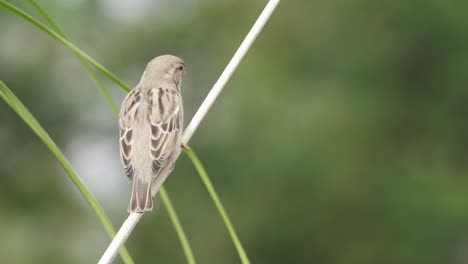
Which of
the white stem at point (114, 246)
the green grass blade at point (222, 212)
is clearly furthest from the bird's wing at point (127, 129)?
the green grass blade at point (222, 212)

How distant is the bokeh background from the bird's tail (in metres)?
14.4

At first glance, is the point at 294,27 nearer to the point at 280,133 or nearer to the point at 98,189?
the point at 280,133

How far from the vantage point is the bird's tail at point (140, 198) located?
4162mm

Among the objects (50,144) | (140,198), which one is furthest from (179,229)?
(140,198)

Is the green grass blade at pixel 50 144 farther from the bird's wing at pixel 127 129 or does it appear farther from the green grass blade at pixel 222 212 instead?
the bird's wing at pixel 127 129

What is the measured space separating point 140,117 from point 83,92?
58.5 ft

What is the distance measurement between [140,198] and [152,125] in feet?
3.12

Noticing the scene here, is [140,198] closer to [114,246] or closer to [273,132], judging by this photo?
[114,246]

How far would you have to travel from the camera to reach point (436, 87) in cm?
2495

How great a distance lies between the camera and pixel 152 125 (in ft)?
17.5

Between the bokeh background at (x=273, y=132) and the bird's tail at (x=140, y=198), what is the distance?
14.4 meters

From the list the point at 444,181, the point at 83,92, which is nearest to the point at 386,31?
the point at 444,181

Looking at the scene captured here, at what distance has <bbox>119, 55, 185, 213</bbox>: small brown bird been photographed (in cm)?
493

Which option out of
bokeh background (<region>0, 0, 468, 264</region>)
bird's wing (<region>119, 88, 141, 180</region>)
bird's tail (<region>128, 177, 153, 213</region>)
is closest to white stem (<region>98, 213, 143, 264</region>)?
bird's tail (<region>128, 177, 153, 213</region>)
